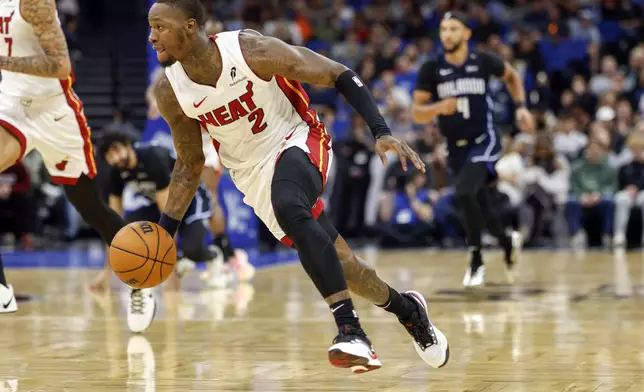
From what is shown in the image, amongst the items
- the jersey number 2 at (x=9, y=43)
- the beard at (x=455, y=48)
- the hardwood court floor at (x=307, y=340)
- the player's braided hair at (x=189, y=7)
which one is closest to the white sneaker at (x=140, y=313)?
the hardwood court floor at (x=307, y=340)

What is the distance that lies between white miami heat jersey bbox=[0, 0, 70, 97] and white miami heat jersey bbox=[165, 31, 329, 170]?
6.59 ft

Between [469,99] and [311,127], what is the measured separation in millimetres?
4631

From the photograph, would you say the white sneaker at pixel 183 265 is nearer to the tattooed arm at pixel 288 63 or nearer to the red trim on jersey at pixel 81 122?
the red trim on jersey at pixel 81 122

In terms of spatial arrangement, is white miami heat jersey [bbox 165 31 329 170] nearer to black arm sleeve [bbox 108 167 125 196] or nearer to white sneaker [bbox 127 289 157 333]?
white sneaker [bbox 127 289 157 333]

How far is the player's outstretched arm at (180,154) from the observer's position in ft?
16.9

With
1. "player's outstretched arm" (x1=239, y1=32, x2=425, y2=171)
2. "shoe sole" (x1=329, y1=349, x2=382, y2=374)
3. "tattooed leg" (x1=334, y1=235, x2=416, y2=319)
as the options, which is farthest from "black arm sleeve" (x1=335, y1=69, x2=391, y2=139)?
"shoe sole" (x1=329, y1=349, x2=382, y2=374)

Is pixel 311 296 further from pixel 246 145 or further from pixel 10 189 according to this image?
pixel 10 189

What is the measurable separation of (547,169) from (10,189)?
24.0 ft

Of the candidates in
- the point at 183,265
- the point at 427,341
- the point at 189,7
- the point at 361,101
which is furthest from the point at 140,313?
the point at 183,265

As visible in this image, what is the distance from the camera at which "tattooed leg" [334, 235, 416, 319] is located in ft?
16.6

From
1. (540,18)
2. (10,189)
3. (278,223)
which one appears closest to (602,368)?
(278,223)

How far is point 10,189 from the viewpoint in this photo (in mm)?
15375

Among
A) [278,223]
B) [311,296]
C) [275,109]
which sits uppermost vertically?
[275,109]

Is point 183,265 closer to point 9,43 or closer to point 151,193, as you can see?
point 151,193
